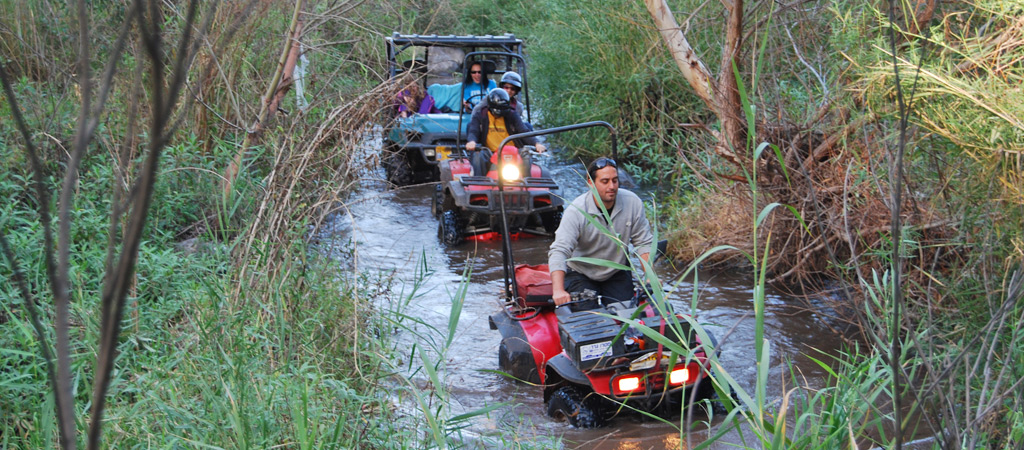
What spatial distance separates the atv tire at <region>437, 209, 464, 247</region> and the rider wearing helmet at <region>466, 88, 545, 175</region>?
0.54 m

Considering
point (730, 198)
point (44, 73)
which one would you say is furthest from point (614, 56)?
point (44, 73)

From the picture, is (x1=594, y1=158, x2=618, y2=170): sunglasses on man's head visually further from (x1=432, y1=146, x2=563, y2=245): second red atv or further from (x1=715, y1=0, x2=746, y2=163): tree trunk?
(x1=432, y1=146, x2=563, y2=245): second red atv

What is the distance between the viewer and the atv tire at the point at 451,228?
8312mm

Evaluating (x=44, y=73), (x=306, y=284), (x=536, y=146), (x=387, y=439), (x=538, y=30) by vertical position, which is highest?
(x=538, y=30)

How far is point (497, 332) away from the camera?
6035 mm

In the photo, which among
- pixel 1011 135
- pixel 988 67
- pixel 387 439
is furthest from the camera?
pixel 988 67

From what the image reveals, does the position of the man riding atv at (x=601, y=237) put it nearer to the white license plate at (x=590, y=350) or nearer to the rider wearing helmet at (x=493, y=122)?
the white license plate at (x=590, y=350)

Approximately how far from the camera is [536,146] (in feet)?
28.0

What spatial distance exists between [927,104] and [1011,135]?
458mm

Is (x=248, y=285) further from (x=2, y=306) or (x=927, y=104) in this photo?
(x=927, y=104)

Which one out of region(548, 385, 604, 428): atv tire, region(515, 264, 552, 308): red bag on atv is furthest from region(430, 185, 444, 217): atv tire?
region(548, 385, 604, 428): atv tire

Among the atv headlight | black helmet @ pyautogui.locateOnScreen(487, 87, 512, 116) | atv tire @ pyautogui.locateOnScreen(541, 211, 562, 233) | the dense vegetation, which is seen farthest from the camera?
black helmet @ pyautogui.locateOnScreen(487, 87, 512, 116)

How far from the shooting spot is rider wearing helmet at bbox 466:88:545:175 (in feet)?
29.1

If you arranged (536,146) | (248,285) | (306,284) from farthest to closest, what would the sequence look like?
(536,146)
(306,284)
(248,285)
